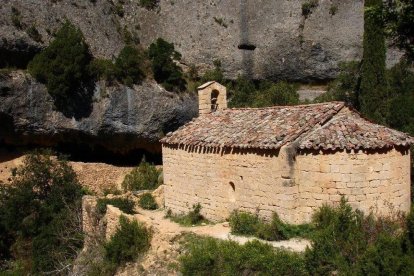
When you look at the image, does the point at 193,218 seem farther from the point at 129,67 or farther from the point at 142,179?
the point at 129,67

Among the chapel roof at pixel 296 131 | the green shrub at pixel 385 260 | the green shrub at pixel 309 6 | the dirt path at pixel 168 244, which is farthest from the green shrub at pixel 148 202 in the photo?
the green shrub at pixel 309 6

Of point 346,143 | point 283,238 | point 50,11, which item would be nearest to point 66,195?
point 50,11

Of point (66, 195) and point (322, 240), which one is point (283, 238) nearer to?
point (322, 240)

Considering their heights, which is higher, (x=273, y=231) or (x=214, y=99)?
(x=214, y=99)

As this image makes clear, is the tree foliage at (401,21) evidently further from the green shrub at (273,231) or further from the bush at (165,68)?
the bush at (165,68)

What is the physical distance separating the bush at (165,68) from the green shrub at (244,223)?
14.9 metres

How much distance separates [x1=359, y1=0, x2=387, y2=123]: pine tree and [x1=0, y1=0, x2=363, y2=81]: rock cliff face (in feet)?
12.2

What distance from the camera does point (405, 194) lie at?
1617cm

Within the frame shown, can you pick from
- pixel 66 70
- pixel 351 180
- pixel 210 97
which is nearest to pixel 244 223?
pixel 351 180

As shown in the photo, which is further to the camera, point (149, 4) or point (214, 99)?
point (149, 4)

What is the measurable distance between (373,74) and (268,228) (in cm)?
1755

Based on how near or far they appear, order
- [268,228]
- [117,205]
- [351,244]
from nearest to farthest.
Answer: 1. [351,244]
2. [268,228]
3. [117,205]

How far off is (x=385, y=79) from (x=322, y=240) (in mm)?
19856

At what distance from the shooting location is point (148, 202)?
21969 millimetres
